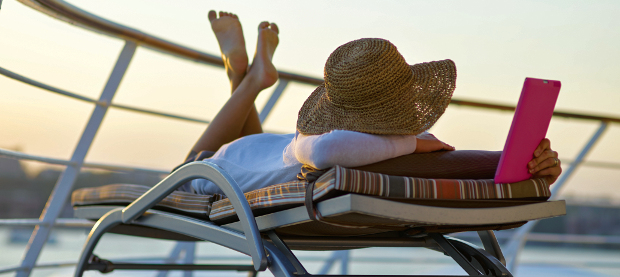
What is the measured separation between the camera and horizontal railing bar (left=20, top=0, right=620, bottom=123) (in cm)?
151

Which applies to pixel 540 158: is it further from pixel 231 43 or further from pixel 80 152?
pixel 80 152

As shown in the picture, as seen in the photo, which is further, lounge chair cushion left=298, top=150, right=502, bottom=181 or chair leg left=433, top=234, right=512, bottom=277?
chair leg left=433, top=234, right=512, bottom=277

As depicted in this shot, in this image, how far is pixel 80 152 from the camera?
75.7 inches

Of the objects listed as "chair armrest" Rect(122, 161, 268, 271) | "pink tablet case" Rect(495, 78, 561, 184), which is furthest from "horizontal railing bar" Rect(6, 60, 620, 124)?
"pink tablet case" Rect(495, 78, 561, 184)

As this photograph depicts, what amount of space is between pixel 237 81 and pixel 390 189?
3.57 ft

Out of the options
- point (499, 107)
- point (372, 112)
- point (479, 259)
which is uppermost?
point (499, 107)

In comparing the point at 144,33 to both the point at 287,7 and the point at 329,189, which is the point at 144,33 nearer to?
the point at 329,189

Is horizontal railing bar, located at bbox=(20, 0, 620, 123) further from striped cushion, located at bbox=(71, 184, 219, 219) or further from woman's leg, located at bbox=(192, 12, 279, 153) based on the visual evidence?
striped cushion, located at bbox=(71, 184, 219, 219)

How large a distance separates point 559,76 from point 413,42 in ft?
4.90

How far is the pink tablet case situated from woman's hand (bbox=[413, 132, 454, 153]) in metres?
0.14

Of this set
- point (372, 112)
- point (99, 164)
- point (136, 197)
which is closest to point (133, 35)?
point (99, 164)

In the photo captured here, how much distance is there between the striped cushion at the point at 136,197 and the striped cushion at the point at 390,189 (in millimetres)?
178

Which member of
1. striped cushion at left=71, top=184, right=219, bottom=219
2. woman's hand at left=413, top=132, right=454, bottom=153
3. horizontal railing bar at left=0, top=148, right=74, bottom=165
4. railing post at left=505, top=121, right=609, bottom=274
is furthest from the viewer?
railing post at left=505, top=121, right=609, bottom=274

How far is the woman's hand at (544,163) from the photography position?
89 cm
